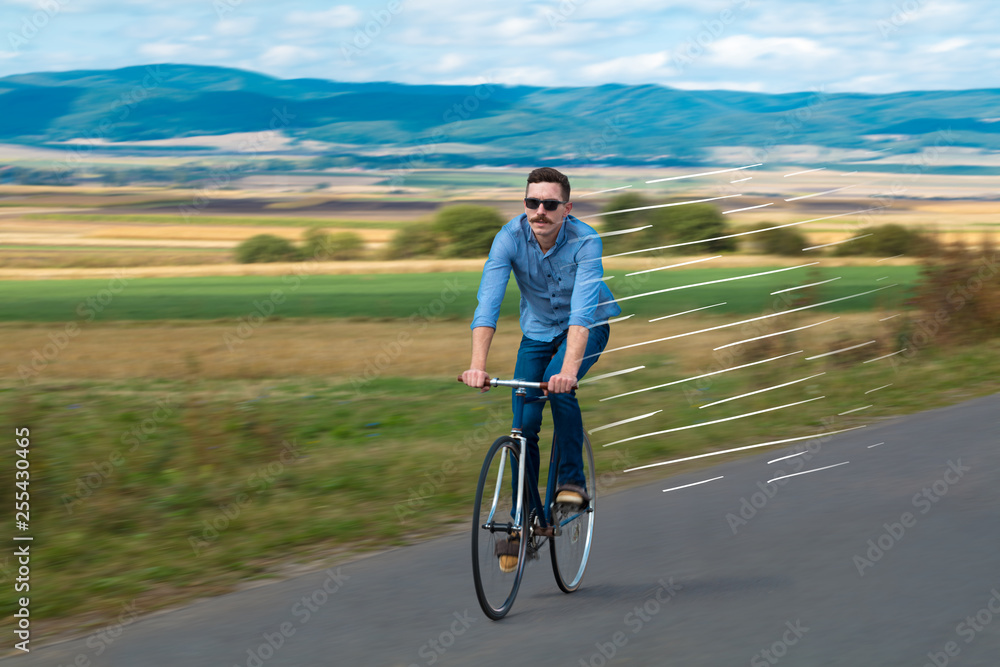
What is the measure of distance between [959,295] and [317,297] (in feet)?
68.3

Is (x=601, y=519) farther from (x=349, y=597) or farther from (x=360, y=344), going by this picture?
(x=360, y=344)

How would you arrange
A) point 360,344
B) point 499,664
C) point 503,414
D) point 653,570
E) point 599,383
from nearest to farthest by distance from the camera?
point 499,664, point 653,570, point 503,414, point 599,383, point 360,344

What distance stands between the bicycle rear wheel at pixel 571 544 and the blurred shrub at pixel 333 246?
39882 millimetres

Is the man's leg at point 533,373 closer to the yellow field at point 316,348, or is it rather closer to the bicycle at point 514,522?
the bicycle at point 514,522

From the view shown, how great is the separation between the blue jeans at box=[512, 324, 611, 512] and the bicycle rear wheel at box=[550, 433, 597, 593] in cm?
14

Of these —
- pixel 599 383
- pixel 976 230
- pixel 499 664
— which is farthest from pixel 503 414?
pixel 976 230

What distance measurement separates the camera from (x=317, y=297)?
112ft

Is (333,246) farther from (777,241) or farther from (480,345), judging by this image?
(480,345)

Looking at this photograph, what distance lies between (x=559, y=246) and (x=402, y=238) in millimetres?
40293

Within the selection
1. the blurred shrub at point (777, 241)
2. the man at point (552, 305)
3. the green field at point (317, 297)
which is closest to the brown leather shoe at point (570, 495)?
the man at point (552, 305)

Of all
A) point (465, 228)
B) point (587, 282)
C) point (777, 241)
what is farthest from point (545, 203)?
point (465, 228)

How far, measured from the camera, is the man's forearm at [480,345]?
5371 millimetres

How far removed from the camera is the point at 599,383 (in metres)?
14.9

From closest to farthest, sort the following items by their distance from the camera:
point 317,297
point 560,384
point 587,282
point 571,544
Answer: point 560,384, point 587,282, point 571,544, point 317,297
